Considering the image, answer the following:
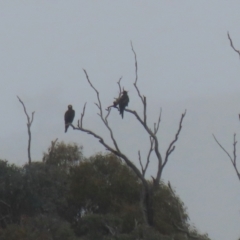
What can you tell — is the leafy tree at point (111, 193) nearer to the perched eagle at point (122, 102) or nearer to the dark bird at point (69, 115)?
the dark bird at point (69, 115)

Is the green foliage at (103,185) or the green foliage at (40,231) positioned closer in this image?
the green foliage at (40,231)

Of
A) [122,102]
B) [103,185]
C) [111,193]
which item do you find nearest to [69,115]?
[122,102]

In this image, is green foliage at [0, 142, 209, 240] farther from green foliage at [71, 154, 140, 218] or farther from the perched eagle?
the perched eagle

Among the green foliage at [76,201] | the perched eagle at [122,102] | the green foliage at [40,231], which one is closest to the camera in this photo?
the perched eagle at [122,102]

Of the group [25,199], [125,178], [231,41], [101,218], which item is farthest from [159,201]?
[231,41]

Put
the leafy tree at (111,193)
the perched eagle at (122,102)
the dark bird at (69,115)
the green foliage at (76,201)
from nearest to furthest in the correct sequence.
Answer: the perched eagle at (122,102), the dark bird at (69,115), the green foliage at (76,201), the leafy tree at (111,193)

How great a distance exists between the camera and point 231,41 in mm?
11969

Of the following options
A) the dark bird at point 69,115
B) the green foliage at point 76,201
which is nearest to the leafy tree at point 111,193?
the green foliage at point 76,201

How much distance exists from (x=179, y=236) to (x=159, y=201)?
204 inches

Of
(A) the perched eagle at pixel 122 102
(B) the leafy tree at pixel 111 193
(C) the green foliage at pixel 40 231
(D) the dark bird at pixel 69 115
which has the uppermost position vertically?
(B) the leafy tree at pixel 111 193

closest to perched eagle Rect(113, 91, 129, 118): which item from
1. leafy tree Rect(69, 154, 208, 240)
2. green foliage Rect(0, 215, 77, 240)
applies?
green foliage Rect(0, 215, 77, 240)

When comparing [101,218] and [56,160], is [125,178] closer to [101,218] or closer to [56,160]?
[56,160]

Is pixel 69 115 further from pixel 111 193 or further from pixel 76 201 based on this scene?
pixel 76 201

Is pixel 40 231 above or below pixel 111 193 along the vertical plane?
below
